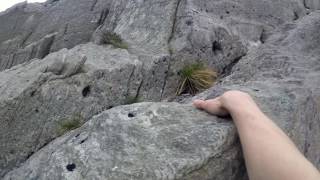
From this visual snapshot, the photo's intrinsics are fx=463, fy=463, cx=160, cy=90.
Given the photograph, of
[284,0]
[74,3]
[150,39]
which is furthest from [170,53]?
[74,3]

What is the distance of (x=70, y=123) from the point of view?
34.5 ft

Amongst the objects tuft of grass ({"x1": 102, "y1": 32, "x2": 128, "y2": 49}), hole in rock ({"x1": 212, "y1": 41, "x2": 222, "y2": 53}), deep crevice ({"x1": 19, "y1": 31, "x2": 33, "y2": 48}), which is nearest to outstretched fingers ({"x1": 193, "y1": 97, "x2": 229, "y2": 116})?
tuft of grass ({"x1": 102, "y1": 32, "x2": 128, "y2": 49})

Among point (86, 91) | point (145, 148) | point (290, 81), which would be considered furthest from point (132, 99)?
point (145, 148)

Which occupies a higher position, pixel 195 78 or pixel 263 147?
pixel 263 147

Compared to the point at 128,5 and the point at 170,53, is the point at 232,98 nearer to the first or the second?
the point at 170,53

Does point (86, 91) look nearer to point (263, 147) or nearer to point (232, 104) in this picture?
point (232, 104)

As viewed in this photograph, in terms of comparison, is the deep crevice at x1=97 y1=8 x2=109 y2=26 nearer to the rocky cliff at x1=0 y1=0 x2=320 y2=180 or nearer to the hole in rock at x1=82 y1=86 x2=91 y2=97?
the rocky cliff at x1=0 y1=0 x2=320 y2=180

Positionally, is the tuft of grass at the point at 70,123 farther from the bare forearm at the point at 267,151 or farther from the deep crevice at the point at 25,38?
the deep crevice at the point at 25,38

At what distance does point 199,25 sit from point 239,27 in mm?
2505

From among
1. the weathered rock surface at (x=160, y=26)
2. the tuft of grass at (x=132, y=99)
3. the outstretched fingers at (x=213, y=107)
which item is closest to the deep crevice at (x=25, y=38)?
the weathered rock surface at (x=160, y=26)

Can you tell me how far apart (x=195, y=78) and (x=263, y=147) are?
7.72 meters

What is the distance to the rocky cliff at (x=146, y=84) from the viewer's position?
6.67 meters

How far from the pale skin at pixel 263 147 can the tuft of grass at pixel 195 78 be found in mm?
5632

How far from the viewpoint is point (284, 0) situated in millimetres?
19109
